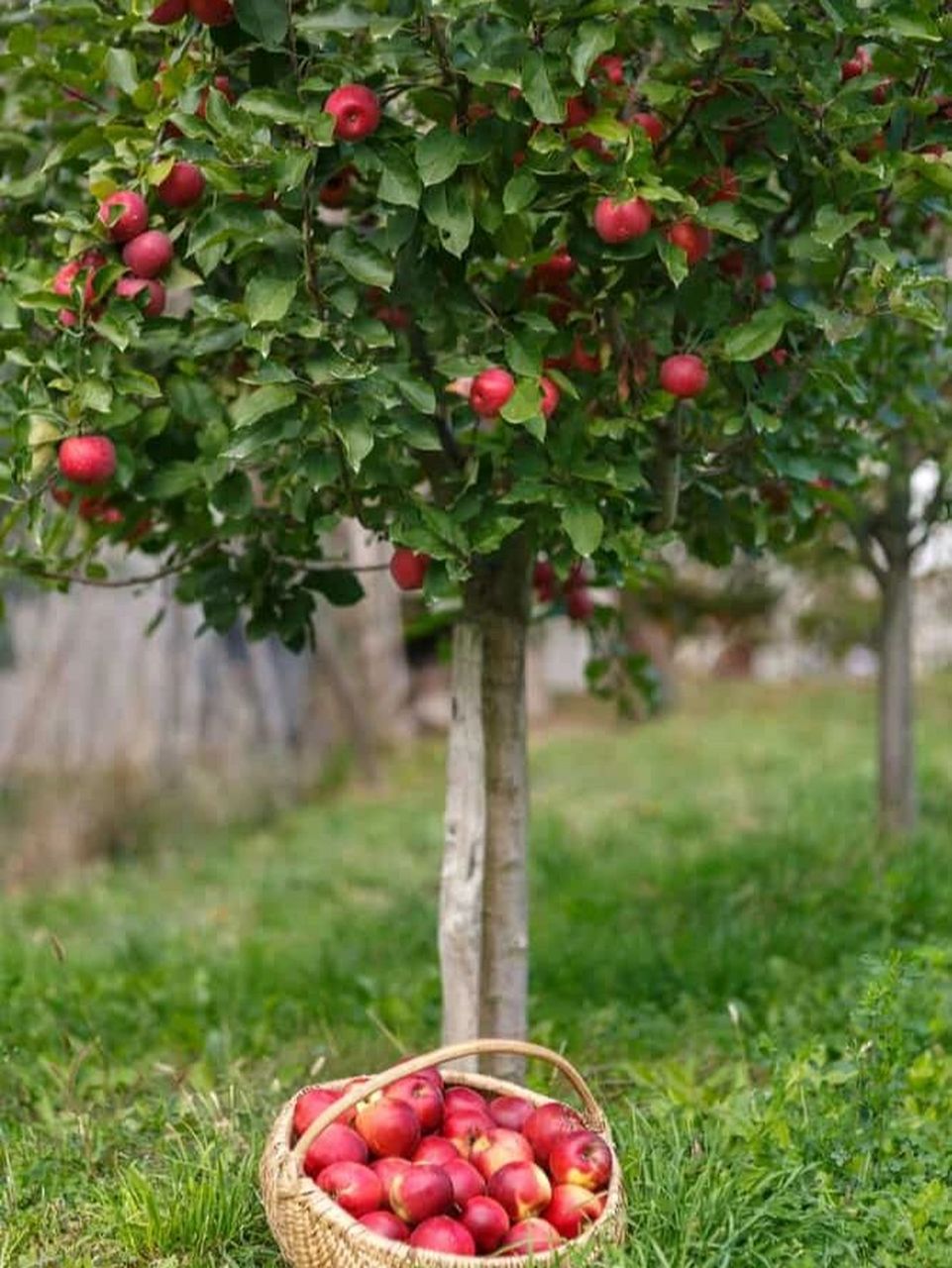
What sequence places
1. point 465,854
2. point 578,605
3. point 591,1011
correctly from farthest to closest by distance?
point 591,1011, point 578,605, point 465,854

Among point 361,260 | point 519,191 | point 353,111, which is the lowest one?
point 361,260

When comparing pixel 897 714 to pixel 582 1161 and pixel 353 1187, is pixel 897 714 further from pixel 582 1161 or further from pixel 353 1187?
pixel 353 1187

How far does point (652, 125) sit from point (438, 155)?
41 cm

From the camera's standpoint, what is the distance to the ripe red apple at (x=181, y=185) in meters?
2.62

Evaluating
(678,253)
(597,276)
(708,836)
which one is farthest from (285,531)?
(708,836)

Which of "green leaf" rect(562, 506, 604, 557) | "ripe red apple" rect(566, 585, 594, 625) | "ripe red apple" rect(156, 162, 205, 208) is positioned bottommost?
"ripe red apple" rect(566, 585, 594, 625)

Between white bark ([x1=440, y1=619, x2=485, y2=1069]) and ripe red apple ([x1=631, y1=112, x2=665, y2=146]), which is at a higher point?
ripe red apple ([x1=631, y1=112, x2=665, y2=146])

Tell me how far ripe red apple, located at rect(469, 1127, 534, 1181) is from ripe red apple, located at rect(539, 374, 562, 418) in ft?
3.88

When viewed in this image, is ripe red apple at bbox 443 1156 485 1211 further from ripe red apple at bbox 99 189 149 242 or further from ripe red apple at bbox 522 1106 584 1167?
ripe red apple at bbox 99 189 149 242

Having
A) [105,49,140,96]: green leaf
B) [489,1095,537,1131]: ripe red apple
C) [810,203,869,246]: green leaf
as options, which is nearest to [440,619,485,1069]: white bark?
[489,1095,537,1131]: ripe red apple

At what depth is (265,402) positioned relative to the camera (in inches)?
98.7

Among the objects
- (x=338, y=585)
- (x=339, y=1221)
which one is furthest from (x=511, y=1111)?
(x=338, y=585)

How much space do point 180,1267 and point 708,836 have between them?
4.45 meters

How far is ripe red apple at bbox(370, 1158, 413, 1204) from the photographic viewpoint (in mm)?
2350
